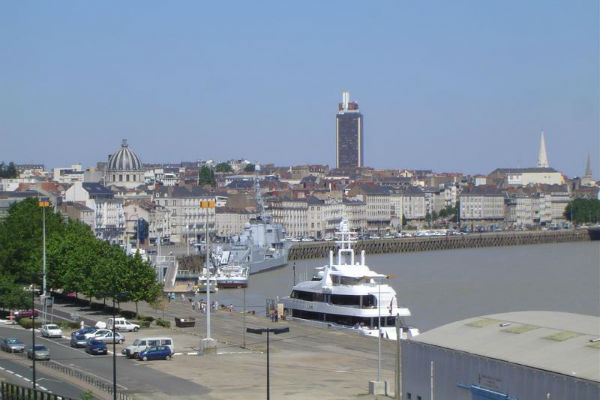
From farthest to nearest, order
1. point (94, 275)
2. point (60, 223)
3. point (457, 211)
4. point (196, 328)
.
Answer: point (457, 211), point (60, 223), point (94, 275), point (196, 328)

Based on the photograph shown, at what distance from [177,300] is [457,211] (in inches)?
4802

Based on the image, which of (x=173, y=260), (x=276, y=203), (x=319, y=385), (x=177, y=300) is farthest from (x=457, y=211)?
(x=319, y=385)

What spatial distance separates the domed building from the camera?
15812cm

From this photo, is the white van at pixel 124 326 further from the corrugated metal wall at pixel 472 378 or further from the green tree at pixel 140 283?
the corrugated metal wall at pixel 472 378

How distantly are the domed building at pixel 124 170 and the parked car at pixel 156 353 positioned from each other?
124629 millimetres

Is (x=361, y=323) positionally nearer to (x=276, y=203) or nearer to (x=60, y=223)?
(x=60, y=223)

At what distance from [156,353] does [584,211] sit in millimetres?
143270

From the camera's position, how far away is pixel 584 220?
17038 cm

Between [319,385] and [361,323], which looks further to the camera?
[361,323]

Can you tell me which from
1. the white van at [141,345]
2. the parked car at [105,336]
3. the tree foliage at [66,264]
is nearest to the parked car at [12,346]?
the parked car at [105,336]

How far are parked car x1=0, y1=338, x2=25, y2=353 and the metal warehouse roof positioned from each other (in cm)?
1264

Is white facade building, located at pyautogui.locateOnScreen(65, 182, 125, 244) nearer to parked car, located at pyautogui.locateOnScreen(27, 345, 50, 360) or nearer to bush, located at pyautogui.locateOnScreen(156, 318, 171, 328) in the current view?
bush, located at pyautogui.locateOnScreen(156, 318, 171, 328)

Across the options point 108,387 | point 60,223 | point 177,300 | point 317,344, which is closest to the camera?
point 108,387

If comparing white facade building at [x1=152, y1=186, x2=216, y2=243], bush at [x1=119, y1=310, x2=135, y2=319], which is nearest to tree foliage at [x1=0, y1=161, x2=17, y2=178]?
white facade building at [x1=152, y1=186, x2=216, y2=243]
